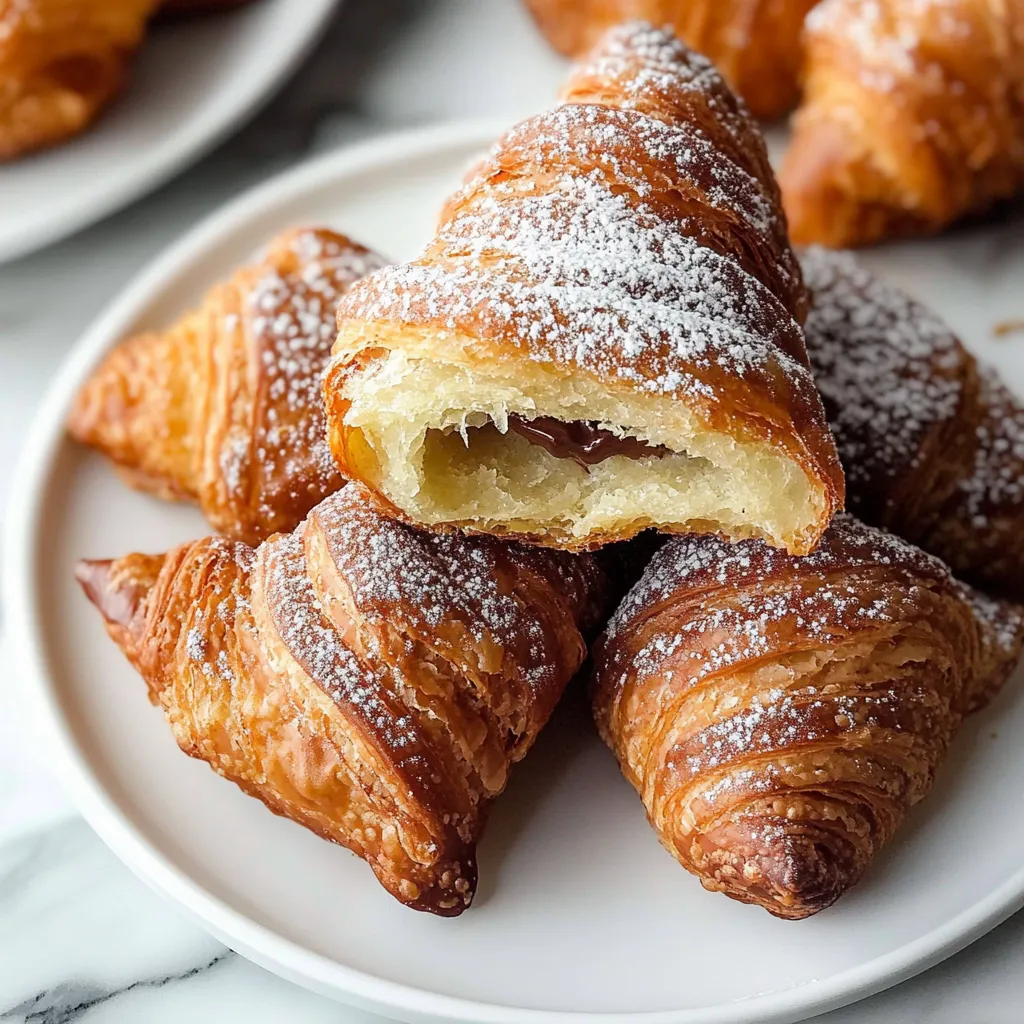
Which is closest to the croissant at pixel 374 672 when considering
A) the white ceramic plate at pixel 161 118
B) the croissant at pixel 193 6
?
the white ceramic plate at pixel 161 118

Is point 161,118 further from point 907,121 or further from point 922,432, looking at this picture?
point 922,432

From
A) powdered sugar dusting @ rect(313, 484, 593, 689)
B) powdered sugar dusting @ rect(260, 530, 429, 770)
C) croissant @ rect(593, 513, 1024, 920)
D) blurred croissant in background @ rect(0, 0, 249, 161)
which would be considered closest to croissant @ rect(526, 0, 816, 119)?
blurred croissant in background @ rect(0, 0, 249, 161)

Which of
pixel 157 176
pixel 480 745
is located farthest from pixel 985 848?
pixel 157 176

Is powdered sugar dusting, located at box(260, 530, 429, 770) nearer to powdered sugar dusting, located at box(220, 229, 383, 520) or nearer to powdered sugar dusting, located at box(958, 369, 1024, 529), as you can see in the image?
powdered sugar dusting, located at box(220, 229, 383, 520)

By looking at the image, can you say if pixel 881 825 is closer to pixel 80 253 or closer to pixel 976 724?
pixel 976 724

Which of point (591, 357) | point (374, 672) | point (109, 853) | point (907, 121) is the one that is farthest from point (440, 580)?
point (907, 121)

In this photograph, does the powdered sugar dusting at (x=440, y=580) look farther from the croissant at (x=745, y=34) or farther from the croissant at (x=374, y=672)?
the croissant at (x=745, y=34)
